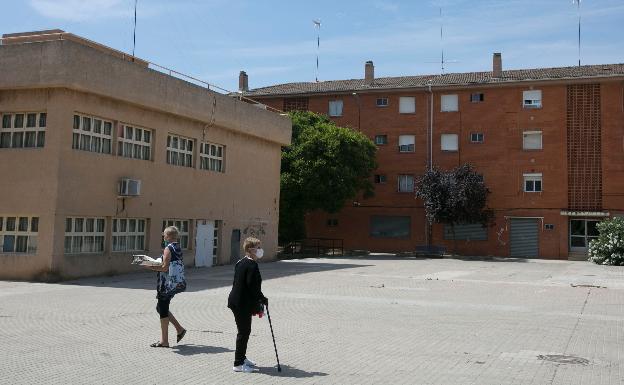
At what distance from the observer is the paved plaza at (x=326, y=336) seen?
285 inches

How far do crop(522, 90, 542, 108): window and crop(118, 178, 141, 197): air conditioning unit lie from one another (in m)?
29.6

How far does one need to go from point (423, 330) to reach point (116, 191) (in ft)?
42.0

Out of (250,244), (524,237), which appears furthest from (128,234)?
(524,237)

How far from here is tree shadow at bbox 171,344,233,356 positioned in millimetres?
8386

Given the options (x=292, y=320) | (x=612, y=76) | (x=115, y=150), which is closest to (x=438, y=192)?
(x=612, y=76)

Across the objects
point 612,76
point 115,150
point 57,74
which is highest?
point 612,76

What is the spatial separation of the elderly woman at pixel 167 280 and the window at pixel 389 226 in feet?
119

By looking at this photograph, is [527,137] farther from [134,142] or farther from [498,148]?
[134,142]

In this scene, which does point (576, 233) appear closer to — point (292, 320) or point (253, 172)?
point (253, 172)

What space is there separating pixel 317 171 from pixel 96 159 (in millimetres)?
19553

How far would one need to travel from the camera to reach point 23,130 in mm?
18812

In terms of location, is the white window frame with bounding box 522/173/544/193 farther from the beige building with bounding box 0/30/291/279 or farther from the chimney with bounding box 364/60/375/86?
the beige building with bounding box 0/30/291/279

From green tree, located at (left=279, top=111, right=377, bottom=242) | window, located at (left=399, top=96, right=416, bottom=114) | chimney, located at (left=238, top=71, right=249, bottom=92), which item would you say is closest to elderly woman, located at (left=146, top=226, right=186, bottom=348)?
green tree, located at (left=279, top=111, right=377, bottom=242)

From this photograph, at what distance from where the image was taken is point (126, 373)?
7055 millimetres
